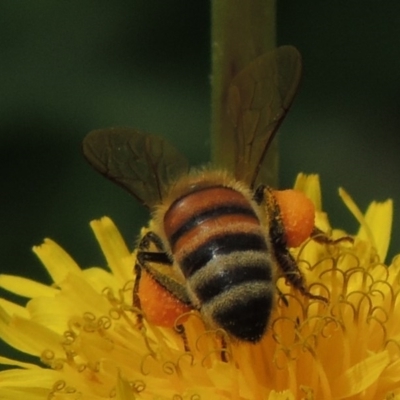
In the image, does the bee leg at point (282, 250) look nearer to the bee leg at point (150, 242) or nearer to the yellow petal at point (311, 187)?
the bee leg at point (150, 242)

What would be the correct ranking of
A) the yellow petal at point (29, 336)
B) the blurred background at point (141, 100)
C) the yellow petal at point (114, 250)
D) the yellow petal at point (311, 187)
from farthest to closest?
the blurred background at point (141, 100)
the yellow petal at point (311, 187)
the yellow petal at point (114, 250)
the yellow petal at point (29, 336)

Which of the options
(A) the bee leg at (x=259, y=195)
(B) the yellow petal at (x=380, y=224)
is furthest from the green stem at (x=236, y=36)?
(B) the yellow petal at (x=380, y=224)

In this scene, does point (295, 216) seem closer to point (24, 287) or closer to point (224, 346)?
point (224, 346)

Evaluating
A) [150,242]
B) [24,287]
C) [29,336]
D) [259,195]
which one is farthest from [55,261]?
[259,195]

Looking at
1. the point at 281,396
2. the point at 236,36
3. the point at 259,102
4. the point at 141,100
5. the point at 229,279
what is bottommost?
the point at 281,396

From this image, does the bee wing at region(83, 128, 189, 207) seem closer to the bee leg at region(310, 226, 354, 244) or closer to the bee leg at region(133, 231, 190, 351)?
the bee leg at region(133, 231, 190, 351)

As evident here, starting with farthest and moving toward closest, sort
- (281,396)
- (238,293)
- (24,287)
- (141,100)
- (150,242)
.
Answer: (141,100) < (24,287) < (150,242) < (281,396) < (238,293)
